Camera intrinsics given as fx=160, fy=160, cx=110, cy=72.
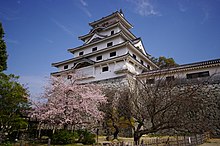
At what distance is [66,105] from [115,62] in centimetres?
1065

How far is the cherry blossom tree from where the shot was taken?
466 inches

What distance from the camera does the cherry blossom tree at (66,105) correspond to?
11.8m

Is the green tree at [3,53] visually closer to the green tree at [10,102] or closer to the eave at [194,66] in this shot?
the green tree at [10,102]

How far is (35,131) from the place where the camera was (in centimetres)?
1441

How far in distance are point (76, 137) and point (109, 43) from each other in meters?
15.7

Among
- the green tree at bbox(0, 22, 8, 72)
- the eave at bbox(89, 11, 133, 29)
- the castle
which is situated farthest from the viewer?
the eave at bbox(89, 11, 133, 29)

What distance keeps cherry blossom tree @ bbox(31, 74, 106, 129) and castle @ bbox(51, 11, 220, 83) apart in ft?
8.56

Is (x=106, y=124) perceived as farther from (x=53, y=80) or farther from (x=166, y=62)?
(x=166, y=62)

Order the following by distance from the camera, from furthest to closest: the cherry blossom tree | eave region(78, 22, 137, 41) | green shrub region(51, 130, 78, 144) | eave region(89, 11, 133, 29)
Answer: eave region(89, 11, 133, 29) → eave region(78, 22, 137, 41) → the cherry blossom tree → green shrub region(51, 130, 78, 144)

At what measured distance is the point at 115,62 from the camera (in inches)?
830

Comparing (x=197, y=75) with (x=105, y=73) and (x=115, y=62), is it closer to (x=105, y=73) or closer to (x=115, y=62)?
(x=115, y=62)

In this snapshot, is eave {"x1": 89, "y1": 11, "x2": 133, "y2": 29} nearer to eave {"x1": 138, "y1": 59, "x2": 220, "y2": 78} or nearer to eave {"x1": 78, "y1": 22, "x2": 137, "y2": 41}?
eave {"x1": 78, "y1": 22, "x2": 137, "y2": 41}

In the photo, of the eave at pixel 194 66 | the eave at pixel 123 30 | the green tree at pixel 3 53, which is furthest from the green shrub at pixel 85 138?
the eave at pixel 123 30

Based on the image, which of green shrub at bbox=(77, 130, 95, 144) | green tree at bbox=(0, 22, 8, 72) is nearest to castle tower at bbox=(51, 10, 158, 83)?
green tree at bbox=(0, 22, 8, 72)
